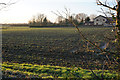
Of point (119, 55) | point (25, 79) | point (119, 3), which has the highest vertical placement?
point (119, 3)

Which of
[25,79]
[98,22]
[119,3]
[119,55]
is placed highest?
[119,3]

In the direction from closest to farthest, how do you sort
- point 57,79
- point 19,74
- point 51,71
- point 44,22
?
point 57,79 → point 19,74 → point 51,71 → point 44,22

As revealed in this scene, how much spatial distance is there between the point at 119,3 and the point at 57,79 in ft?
14.1

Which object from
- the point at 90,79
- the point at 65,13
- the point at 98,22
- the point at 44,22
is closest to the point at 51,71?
the point at 90,79

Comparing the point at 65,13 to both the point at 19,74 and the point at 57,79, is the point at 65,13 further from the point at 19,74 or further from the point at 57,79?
the point at 19,74

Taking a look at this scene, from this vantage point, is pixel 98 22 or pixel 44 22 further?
pixel 44 22

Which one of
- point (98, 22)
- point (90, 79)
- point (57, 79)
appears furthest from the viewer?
point (57, 79)

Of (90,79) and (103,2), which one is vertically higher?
(103,2)

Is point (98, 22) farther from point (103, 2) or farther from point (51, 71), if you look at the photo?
point (51, 71)

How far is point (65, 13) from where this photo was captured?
9.11ft

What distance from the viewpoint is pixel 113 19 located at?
260cm

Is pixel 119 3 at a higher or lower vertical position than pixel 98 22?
higher

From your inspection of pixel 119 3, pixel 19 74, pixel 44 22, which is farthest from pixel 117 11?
pixel 44 22

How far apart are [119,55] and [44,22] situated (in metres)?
96.7
